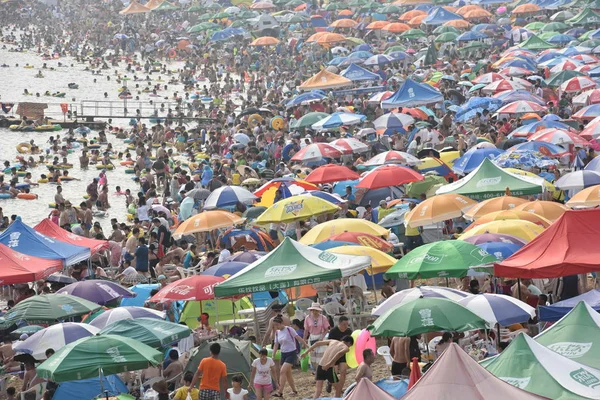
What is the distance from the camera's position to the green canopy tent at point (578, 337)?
998cm

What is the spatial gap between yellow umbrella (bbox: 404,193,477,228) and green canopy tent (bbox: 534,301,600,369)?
674 centimetres

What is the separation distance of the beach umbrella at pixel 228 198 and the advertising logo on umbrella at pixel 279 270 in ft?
24.8

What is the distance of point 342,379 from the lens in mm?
11898

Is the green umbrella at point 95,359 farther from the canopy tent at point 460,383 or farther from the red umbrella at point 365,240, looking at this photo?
the red umbrella at point 365,240

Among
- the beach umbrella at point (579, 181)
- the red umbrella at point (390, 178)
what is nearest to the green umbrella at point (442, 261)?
the beach umbrella at point (579, 181)

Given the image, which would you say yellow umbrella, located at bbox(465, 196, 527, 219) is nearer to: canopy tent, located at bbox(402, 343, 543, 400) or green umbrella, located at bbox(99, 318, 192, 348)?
green umbrella, located at bbox(99, 318, 192, 348)

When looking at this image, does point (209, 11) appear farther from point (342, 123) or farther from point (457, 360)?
point (457, 360)

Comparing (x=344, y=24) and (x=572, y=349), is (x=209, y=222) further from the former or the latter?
(x=344, y=24)

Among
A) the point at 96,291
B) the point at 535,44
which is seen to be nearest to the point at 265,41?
the point at 535,44

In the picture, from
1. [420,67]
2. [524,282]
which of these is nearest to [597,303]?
[524,282]

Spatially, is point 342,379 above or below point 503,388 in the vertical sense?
below

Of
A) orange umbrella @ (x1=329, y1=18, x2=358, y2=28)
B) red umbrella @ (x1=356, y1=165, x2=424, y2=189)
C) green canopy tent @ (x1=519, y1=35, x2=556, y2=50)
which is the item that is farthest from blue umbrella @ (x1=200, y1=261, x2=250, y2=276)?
orange umbrella @ (x1=329, y1=18, x2=358, y2=28)

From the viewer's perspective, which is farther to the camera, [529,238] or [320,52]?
[320,52]

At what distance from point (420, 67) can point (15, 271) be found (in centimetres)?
2435
